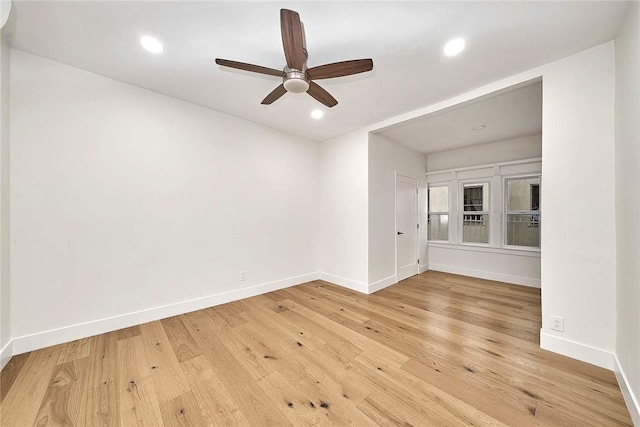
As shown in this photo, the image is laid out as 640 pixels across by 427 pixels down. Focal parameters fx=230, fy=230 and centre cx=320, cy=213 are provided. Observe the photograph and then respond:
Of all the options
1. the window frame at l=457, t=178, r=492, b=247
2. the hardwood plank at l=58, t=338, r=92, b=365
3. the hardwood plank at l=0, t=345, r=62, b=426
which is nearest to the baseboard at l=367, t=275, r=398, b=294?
the window frame at l=457, t=178, r=492, b=247

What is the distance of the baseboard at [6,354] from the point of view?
1846 mm

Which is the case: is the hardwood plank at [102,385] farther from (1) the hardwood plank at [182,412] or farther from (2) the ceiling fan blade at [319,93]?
(2) the ceiling fan blade at [319,93]

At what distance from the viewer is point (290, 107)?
3090mm

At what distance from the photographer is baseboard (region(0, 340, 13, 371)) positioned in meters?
1.85

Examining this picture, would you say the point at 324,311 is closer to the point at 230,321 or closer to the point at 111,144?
the point at 230,321

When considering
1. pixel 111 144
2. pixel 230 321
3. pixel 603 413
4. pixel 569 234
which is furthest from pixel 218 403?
pixel 569 234

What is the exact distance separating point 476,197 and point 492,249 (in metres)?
1.09

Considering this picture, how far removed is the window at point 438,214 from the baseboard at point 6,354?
6.21 meters

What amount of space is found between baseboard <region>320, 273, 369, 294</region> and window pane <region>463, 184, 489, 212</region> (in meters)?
2.96

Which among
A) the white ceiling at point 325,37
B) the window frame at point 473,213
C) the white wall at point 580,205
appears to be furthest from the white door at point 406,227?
the white wall at point 580,205

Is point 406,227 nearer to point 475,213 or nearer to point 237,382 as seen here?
point 475,213

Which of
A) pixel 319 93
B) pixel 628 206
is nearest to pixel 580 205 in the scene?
pixel 628 206

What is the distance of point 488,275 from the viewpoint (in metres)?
4.46

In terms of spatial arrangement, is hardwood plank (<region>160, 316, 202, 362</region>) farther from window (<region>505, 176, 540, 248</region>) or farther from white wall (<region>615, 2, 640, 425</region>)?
window (<region>505, 176, 540, 248</region>)
